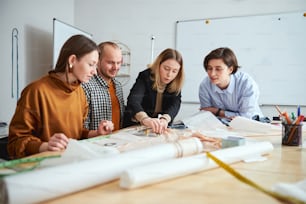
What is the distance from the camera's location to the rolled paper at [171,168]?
45cm

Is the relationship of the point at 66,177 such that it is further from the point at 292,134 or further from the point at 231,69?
the point at 231,69

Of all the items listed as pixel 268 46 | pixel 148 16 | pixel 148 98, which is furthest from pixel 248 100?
pixel 148 16

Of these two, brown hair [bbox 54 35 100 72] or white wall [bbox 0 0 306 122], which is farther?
white wall [bbox 0 0 306 122]

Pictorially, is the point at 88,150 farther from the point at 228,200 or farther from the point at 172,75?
the point at 172,75

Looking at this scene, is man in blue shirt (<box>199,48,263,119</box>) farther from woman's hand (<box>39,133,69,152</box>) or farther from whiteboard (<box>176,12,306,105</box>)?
whiteboard (<box>176,12,306,105</box>)

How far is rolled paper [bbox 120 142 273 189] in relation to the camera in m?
0.45

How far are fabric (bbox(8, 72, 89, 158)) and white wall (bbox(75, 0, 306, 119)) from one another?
2.14 metres

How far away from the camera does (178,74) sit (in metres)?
1.59

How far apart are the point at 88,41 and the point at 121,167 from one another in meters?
0.74

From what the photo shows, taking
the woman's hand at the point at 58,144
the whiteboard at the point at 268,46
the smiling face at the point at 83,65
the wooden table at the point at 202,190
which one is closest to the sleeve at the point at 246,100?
the smiling face at the point at 83,65

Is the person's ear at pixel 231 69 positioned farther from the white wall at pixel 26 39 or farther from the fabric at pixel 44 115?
the white wall at pixel 26 39

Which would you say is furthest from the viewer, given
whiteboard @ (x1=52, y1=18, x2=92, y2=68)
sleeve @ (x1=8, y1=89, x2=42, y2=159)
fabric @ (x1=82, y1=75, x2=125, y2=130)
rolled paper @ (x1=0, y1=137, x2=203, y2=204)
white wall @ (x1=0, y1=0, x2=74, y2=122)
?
whiteboard @ (x1=52, y1=18, x2=92, y2=68)

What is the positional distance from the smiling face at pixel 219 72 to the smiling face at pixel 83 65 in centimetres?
76

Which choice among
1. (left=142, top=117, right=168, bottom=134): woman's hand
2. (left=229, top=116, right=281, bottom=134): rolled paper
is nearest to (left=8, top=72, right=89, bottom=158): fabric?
(left=142, top=117, right=168, bottom=134): woman's hand
